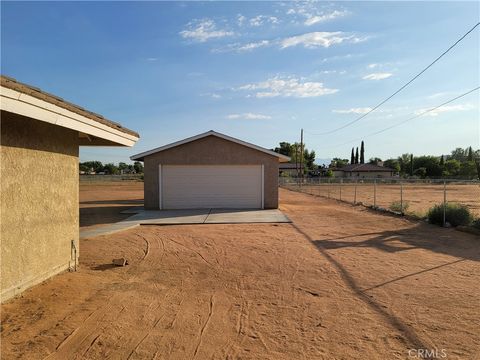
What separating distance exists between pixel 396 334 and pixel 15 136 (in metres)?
5.68

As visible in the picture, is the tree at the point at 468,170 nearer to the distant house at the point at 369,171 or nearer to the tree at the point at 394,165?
the distant house at the point at 369,171

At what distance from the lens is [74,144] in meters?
7.29

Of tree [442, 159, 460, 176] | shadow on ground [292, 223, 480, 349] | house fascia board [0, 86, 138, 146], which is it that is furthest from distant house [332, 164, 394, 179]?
house fascia board [0, 86, 138, 146]

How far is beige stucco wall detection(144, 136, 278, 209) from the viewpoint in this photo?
61.4 feet

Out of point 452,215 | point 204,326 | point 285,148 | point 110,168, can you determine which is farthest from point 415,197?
point 110,168

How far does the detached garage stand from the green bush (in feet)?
24.5

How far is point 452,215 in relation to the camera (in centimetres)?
1342

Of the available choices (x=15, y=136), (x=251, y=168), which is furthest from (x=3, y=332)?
(x=251, y=168)

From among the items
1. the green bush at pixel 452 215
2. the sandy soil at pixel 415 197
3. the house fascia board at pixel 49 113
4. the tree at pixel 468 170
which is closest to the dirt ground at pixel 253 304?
the house fascia board at pixel 49 113

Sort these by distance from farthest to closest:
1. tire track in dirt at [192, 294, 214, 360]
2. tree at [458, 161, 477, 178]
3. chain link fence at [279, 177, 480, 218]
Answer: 1. tree at [458, 161, 477, 178]
2. chain link fence at [279, 177, 480, 218]
3. tire track in dirt at [192, 294, 214, 360]

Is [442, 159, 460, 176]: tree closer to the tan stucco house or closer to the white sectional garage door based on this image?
the white sectional garage door

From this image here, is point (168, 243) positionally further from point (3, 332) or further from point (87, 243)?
point (3, 332)

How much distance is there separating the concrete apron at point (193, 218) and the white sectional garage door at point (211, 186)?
0.88 metres

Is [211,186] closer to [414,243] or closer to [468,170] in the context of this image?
[414,243]
